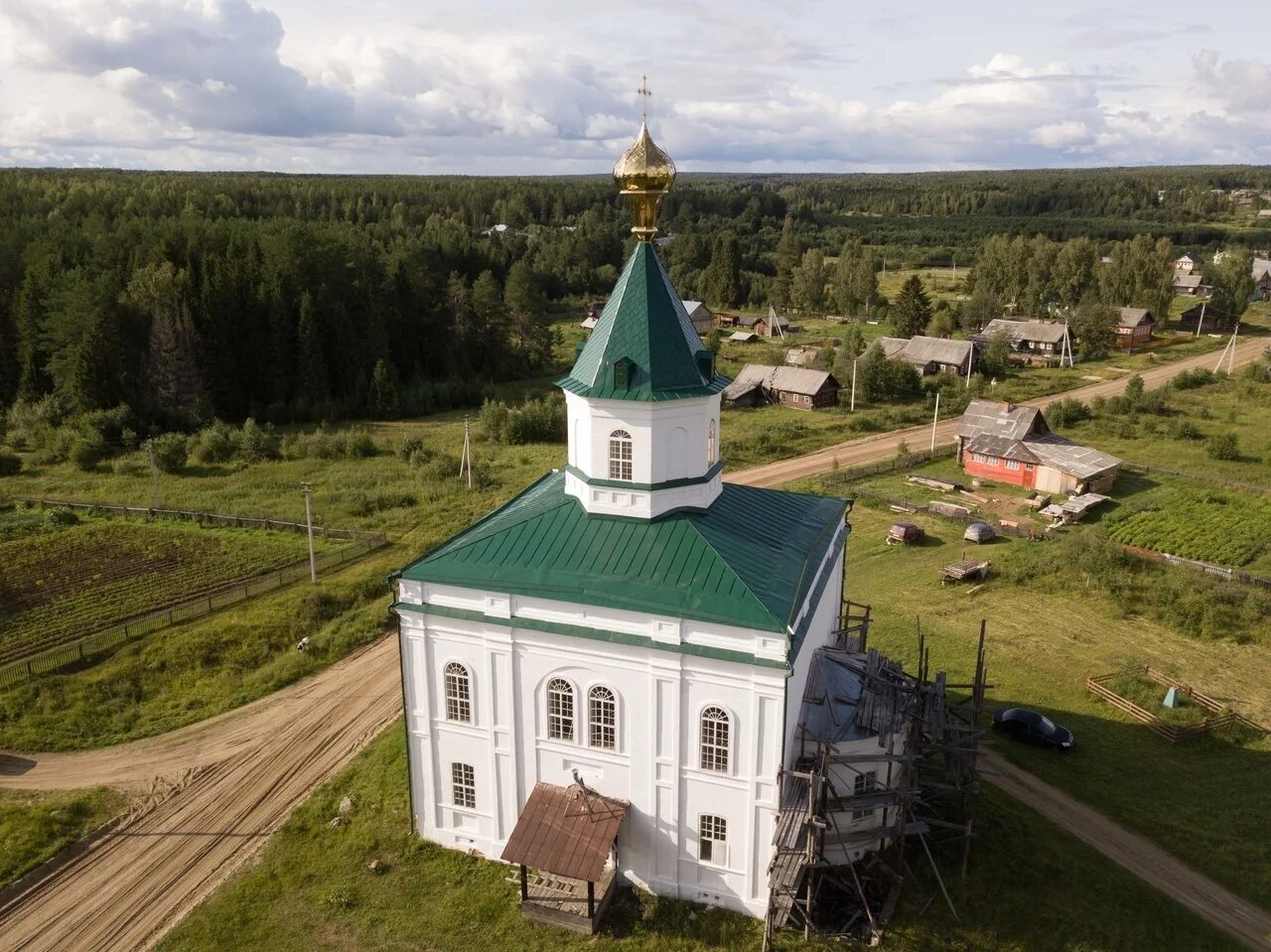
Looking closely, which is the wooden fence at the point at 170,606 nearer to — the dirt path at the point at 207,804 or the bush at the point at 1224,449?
the dirt path at the point at 207,804

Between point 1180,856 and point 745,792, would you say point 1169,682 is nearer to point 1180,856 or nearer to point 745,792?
point 1180,856

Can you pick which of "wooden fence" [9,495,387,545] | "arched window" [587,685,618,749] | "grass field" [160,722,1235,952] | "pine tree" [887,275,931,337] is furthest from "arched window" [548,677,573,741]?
"pine tree" [887,275,931,337]

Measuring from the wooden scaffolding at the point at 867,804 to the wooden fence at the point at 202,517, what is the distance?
24.0 meters

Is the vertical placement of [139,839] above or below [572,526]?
below

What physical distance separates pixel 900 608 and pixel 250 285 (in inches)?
1986

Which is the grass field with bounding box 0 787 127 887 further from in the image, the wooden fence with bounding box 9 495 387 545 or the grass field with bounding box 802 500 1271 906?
the grass field with bounding box 802 500 1271 906

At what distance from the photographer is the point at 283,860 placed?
1927 centimetres

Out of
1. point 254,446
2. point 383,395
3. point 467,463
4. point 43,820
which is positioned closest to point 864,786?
point 43,820

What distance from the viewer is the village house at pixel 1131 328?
8081 cm

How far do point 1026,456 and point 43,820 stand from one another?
4118 centimetres

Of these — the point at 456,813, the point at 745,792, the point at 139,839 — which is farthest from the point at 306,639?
the point at 745,792

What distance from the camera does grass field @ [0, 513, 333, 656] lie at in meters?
29.6

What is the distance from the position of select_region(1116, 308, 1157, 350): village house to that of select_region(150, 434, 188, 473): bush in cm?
7540

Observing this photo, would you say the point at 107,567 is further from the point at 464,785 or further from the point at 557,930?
the point at 557,930
